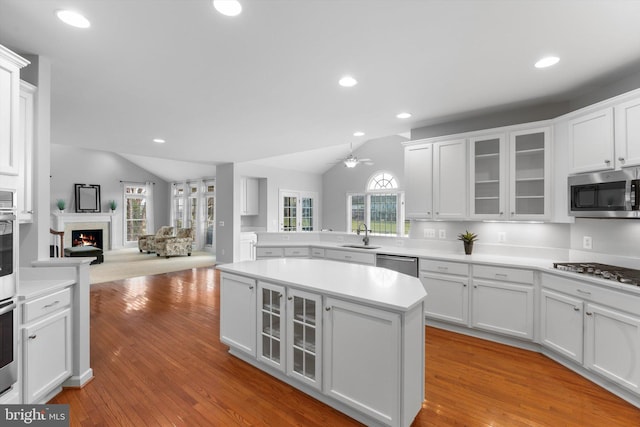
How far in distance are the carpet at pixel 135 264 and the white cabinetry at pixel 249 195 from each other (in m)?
1.71

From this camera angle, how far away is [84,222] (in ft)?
32.3

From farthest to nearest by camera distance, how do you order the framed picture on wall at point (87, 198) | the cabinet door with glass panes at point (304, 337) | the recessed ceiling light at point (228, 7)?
the framed picture on wall at point (87, 198), the cabinet door with glass panes at point (304, 337), the recessed ceiling light at point (228, 7)

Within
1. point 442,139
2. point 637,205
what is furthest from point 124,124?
point 637,205

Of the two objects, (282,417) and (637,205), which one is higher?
(637,205)

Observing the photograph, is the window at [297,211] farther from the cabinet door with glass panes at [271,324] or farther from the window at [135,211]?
the cabinet door with glass panes at [271,324]

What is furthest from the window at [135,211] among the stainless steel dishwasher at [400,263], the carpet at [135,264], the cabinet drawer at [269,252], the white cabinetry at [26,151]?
the stainless steel dishwasher at [400,263]

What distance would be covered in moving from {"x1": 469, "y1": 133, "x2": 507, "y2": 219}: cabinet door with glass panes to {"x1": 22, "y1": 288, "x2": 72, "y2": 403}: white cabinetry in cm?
410

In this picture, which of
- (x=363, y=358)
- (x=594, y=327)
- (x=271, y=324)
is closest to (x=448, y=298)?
(x=594, y=327)

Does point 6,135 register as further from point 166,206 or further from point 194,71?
point 166,206

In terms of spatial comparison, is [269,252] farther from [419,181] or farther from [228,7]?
[228,7]

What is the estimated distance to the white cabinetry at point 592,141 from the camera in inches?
103

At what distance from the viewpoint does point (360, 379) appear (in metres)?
1.95

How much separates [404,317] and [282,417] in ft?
3.64

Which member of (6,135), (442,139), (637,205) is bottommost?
(637,205)
